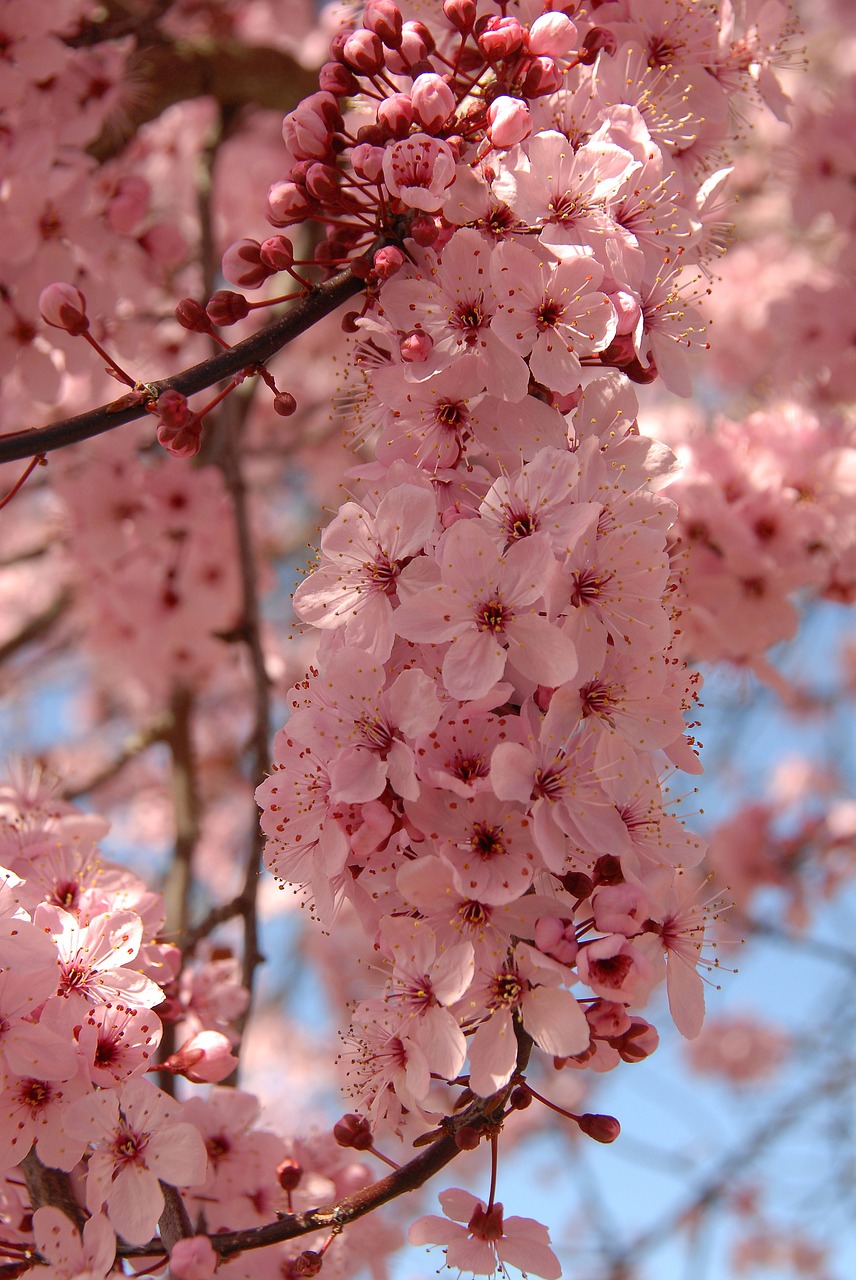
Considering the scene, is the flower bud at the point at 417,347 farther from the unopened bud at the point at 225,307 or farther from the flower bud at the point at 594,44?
the flower bud at the point at 594,44

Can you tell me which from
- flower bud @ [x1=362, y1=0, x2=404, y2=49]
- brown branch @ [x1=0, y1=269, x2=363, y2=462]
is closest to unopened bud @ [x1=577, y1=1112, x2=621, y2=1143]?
brown branch @ [x1=0, y1=269, x2=363, y2=462]

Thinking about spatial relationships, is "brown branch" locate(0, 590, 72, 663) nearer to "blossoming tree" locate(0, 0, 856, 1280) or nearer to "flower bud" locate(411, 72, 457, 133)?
"blossoming tree" locate(0, 0, 856, 1280)

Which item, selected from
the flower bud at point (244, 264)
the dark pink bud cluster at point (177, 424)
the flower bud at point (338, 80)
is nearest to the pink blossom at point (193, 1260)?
the dark pink bud cluster at point (177, 424)

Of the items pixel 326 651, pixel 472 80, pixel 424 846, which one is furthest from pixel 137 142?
pixel 424 846

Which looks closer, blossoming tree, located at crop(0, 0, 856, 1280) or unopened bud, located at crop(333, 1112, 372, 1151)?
blossoming tree, located at crop(0, 0, 856, 1280)

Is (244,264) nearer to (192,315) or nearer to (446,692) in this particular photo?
(192,315)

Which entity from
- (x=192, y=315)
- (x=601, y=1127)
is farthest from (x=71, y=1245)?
(x=192, y=315)

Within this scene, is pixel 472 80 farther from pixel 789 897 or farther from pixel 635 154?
pixel 789 897
